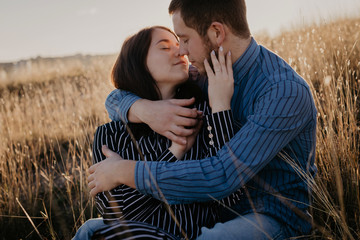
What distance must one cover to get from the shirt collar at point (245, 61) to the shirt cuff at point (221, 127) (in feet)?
1.25

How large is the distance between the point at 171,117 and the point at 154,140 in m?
0.28

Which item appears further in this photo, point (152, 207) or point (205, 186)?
point (152, 207)

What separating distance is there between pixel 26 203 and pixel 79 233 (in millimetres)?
1929

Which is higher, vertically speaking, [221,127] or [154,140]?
[221,127]

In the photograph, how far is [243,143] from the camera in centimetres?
159

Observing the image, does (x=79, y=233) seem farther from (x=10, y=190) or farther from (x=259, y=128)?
(x=10, y=190)

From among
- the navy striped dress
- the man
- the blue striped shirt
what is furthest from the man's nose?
the navy striped dress

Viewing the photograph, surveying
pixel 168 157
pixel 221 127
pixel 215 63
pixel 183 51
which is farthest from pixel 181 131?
pixel 183 51

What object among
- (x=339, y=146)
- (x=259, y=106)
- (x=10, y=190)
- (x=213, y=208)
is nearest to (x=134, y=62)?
(x=259, y=106)

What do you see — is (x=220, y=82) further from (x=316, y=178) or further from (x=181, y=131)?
(x=316, y=178)

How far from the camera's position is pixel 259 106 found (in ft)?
5.59

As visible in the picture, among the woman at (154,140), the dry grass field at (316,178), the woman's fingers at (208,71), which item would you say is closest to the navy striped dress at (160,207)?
the woman at (154,140)

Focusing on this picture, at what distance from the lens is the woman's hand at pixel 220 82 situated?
5.78ft

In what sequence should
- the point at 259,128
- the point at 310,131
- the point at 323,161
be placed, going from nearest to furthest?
the point at 259,128
the point at 310,131
the point at 323,161
